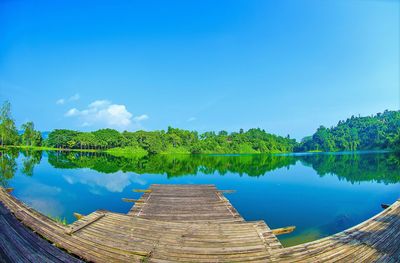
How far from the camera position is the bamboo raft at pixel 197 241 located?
4695 millimetres

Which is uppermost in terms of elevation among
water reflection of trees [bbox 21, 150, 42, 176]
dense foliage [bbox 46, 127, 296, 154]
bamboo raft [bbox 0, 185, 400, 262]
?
dense foliage [bbox 46, 127, 296, 154]

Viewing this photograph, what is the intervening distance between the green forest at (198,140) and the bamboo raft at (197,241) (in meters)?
60.8

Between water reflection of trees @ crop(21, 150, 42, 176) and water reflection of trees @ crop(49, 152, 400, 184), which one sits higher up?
water reflection of trees @ crop(21, 150, 42, 176)

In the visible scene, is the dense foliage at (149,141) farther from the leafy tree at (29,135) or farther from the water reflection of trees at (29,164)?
the water reflection of trees at (29,164)

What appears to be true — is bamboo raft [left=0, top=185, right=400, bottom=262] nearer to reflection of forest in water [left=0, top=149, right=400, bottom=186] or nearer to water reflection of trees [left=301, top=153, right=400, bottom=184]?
reflection of forest in water [left=0, top=149, right=400, bottom=186]

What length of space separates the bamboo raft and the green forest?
60824 mm

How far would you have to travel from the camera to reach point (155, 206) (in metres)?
9.23

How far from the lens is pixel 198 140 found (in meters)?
88.5

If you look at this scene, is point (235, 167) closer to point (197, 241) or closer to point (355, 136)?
point (197, 241)

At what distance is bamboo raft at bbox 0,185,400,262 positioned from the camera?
4695 mm

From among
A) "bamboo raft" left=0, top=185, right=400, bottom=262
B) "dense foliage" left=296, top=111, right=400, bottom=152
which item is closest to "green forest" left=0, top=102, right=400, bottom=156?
"dense foliage" left=296, top=111, right=400, bottom=152

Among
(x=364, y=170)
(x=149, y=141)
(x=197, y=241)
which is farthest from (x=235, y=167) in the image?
(x=149, y=141)

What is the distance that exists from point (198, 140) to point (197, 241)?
273 feet

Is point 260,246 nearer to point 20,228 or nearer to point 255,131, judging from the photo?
point 20,228
